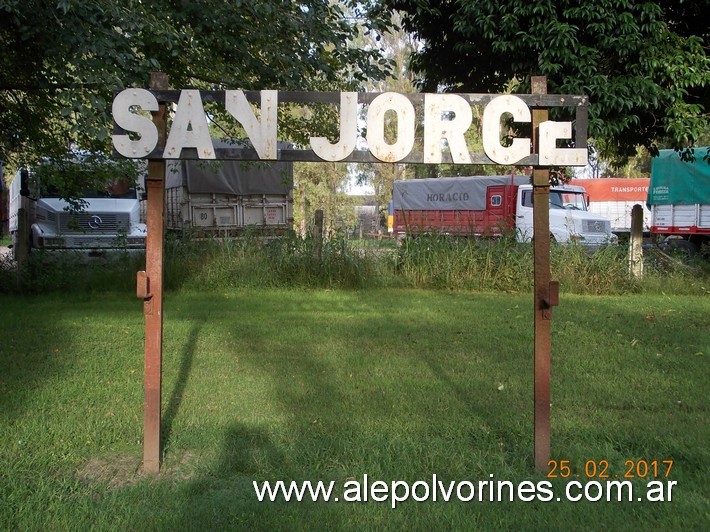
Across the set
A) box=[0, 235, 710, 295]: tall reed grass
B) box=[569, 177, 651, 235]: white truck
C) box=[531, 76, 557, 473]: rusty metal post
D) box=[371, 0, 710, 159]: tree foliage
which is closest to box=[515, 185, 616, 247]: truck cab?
box=[0, 235, 710, 295]: tall reed grass

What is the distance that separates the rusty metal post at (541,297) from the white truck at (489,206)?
42.4ft

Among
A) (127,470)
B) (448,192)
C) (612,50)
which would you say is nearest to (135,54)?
(127,470)

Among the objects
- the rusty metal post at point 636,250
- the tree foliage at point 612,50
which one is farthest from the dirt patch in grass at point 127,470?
the rusty metal post at point 636,250

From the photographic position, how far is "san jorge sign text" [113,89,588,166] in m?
4.11

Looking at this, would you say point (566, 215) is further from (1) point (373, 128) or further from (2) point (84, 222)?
(1) point (373, 128)

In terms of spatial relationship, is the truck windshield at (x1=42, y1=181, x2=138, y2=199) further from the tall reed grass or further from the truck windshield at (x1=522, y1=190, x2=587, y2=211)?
the truck windshield at (x1=522, y1=190, x2=587, y2=211)

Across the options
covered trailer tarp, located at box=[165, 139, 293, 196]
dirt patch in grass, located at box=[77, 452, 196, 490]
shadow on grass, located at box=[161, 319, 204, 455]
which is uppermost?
covered trailer tarp, located at box=[165, 139, 293, 196]

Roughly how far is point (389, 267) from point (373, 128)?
9.38 metres

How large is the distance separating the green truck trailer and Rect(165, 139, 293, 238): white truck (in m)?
11.2

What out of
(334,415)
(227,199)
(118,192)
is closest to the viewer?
(334,415)

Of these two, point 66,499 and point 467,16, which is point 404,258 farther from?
point 66,499

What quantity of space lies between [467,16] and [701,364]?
21.9 ft

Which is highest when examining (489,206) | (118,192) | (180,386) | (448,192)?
(448,192)

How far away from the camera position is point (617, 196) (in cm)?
3028
